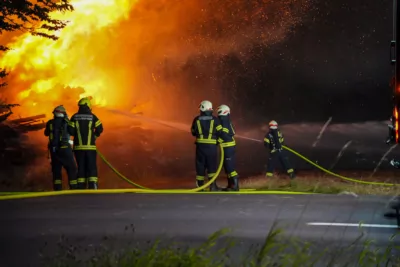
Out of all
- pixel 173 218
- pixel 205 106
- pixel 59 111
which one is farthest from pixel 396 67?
pixel 59 111

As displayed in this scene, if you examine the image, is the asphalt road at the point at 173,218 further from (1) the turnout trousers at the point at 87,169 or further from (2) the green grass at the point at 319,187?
(2) the green grass at the point at 319,187

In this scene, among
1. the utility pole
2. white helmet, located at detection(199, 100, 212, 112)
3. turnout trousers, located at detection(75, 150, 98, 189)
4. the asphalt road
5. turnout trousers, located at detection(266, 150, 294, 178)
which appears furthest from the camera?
turnout trousers, located at detection(266, 150, 294, 178)

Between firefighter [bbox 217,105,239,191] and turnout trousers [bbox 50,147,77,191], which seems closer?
firefighter [bbox 217,105,239,191]

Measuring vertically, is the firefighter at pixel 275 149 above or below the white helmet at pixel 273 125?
below

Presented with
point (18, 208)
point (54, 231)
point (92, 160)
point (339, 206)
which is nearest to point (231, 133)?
point (92, 160)

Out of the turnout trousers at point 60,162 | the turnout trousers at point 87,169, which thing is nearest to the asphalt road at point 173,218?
the turnout trousers at point 87,169

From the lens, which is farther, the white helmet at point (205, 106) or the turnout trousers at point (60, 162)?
the turnout trousers at point (60, 162)

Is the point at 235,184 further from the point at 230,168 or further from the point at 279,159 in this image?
the point at 279,159

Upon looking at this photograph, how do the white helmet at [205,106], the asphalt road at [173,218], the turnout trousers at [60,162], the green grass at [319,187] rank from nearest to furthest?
the asphalt road at [173,218]
the green grass at [319,187]
the white helmet at [205,106]
the turnout trousers at [60,162]

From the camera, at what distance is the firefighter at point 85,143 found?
14336mm

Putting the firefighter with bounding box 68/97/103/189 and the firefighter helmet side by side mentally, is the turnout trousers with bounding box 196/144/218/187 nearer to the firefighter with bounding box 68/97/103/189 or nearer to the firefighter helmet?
the firefighter with bounding box 68/97/103/189

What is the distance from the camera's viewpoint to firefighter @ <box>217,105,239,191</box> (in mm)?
14680

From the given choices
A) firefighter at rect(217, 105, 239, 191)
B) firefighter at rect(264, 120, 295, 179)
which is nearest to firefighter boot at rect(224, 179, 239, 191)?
firefighter at rect(217, 105, 239, 191)

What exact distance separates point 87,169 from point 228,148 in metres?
2.96
